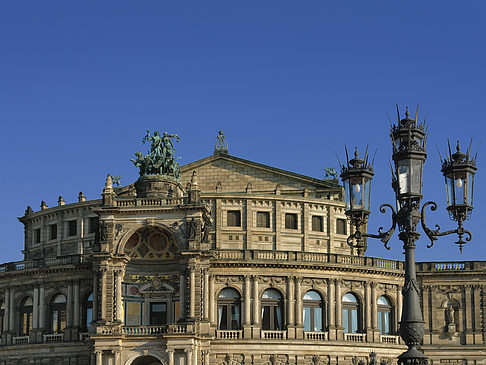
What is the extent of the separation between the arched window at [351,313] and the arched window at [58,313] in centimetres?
2484

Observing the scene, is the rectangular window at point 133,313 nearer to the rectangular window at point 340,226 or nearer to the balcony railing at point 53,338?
the balcony railing at point 53,338

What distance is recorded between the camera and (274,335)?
78.4 meters

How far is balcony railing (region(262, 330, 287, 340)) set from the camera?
7825 centimetres

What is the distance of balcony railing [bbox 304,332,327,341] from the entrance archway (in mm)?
12808

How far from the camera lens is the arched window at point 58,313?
81.6 metres

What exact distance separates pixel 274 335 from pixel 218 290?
6.11 metres

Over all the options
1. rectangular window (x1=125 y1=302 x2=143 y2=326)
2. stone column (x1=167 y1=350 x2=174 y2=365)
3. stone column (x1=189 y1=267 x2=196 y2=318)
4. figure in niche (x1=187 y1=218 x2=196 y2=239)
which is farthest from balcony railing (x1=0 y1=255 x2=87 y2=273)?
stone column (x1=167 y1=350 x2=174 y2=365)

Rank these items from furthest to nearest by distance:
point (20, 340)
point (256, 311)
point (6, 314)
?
1. point (6, 314)
2. point (20, 340)
3. point (256, 311)

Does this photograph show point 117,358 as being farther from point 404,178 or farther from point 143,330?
point 404,178

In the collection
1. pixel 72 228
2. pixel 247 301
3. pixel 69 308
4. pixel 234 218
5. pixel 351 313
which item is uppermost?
pixel 234 218

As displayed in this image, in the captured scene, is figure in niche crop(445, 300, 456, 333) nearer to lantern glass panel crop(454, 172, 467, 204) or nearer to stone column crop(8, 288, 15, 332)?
stone column crop(8, 288, 15, 332)

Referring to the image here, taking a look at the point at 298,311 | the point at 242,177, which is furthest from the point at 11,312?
the point at 298,311

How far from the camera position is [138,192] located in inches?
3172

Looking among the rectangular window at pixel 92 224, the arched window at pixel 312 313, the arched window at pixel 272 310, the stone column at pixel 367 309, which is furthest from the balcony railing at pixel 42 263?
the stone column at pixel 367 309
